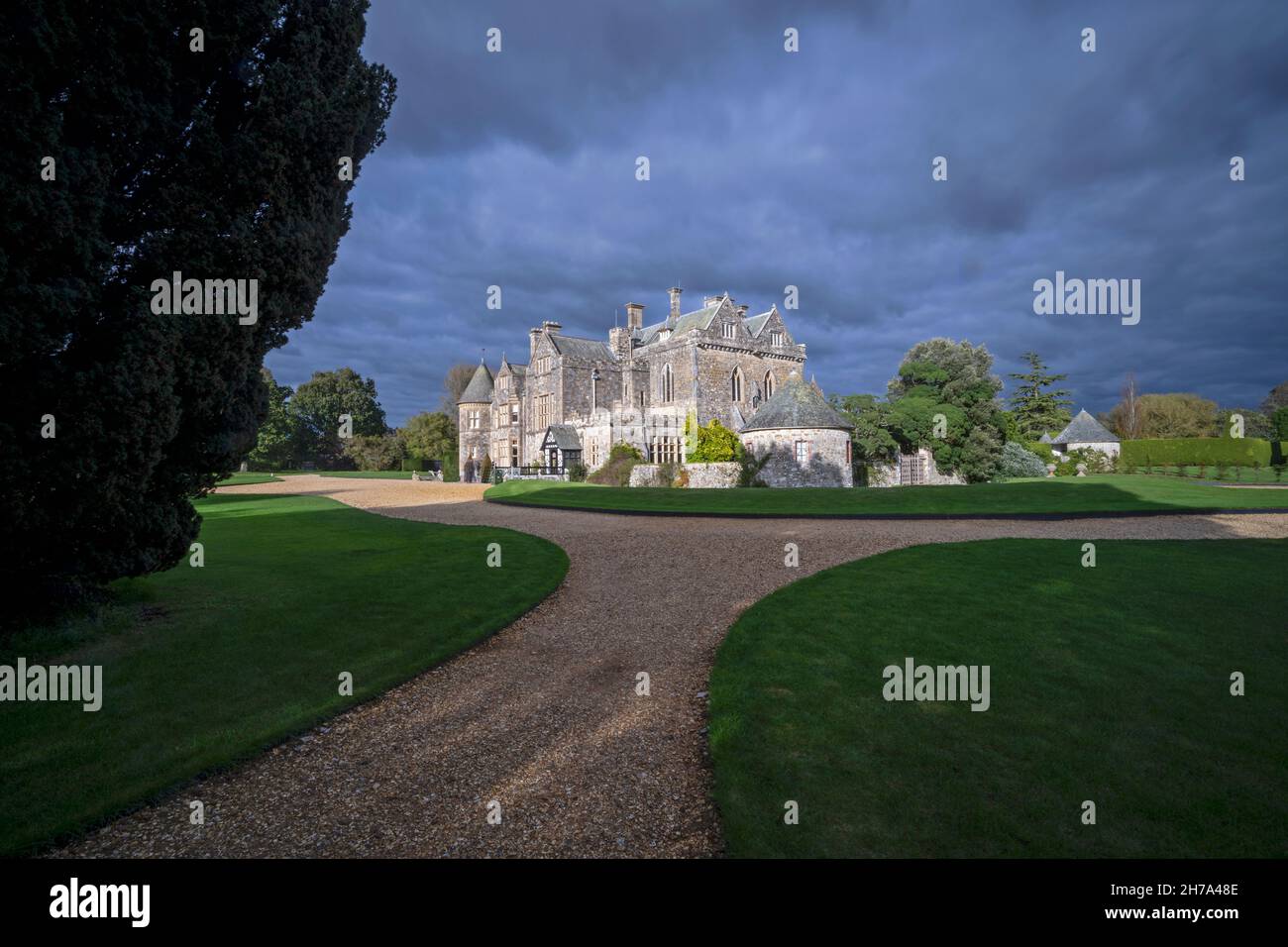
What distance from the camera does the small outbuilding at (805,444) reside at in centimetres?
3338

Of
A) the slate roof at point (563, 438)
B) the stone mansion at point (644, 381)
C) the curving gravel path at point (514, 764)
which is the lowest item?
the curving gravel path at point (514, 764)

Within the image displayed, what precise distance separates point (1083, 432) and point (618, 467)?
4187cm

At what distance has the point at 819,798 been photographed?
14.3ft

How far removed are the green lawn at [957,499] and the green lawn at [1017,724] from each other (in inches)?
423

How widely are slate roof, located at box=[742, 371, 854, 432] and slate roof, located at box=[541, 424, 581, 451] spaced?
15.2 m

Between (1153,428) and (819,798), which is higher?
(1153,428)

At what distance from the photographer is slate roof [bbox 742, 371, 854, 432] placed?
33625 millimetres

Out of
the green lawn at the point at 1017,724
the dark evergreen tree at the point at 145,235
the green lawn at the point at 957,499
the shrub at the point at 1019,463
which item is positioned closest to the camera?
the green lawn at the point at 1017,724

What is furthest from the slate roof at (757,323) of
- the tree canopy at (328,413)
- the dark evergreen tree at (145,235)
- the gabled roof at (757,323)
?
the tree canopy at (328,413)

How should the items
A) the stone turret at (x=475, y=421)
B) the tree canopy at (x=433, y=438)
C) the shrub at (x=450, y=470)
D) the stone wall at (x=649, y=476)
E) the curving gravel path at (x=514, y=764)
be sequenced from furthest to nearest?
the tree canopy at (x=433, y=438), the stone turret at (x=475, y=421), the shrub at (x=450, y=470), the stone wall at (x=649, y=476), the curving gravel path at (x=514, y=764)

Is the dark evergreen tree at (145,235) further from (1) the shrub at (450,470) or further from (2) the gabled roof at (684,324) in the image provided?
(1) the shrub at (450,470)
